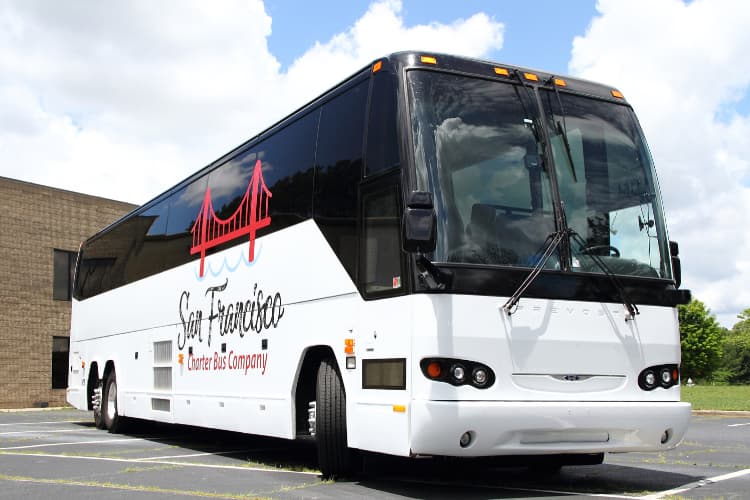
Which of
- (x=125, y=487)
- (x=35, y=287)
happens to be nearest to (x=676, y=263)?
(x=125, y=487)

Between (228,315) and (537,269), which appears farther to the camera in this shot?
(228,315)

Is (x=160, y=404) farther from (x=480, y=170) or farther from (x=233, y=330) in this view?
(x=480, y=170)

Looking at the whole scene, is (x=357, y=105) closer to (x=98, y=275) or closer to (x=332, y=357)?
(x=332, y=357)

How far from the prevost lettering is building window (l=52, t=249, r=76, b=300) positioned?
2107 cm

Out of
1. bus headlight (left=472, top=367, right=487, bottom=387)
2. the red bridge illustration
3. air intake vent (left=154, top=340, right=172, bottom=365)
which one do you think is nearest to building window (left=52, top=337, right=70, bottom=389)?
air intake vent (left=154, top=340, right=172, bottom=365)

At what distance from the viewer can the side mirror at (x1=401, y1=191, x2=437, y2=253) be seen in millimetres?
6887

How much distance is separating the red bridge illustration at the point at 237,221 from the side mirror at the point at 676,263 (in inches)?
178

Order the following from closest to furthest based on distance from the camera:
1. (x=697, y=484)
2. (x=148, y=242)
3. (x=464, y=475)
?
1. (x=697, y=484)
2. (x=464, y=475)
3. (x=148, y=242)

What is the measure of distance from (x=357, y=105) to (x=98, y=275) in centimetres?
1169

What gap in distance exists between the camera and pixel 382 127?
8078 millimetres

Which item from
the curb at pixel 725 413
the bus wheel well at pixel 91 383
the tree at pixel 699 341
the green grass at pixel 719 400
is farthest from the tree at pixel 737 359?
the bus wheel well at pixel 91 383

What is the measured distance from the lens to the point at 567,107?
8.38m

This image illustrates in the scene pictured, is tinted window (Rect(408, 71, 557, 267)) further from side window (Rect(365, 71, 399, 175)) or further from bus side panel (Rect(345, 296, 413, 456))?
bus side panel (Rect(345, 296, 413, 456))

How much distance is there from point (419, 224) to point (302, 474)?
12.1 feet
